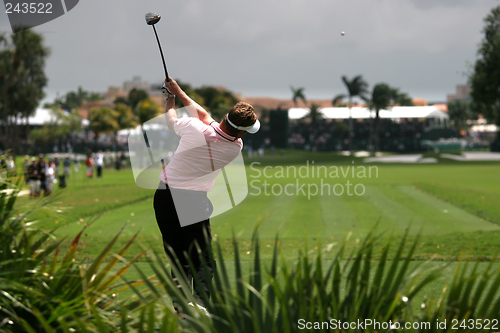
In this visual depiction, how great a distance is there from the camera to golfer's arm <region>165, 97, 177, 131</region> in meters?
4.67

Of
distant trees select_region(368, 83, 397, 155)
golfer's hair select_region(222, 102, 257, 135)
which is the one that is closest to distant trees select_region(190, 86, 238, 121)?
distant trees select_region(368, 83, 397, 155)

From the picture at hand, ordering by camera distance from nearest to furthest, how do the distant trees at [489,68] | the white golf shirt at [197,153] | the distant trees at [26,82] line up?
the white golf shirt at [197,153], the distant trees at [489,68], the distant trees at [26,82]

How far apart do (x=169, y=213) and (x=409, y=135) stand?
90.7m

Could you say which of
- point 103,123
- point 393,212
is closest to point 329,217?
point 393,212

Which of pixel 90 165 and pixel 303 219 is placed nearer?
pixel 303 219

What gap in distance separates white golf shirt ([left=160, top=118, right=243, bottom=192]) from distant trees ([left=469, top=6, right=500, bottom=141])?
50630mm

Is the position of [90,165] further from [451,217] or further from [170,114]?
[170,114]

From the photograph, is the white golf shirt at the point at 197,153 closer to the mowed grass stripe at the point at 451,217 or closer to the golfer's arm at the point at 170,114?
the golfer's arm at the point at 170,114

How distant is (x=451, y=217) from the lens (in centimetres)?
1348

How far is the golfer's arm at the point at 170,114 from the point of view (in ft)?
15.3

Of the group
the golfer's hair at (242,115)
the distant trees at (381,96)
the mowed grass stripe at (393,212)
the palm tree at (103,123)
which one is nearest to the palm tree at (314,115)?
the distant trees at (381,96)

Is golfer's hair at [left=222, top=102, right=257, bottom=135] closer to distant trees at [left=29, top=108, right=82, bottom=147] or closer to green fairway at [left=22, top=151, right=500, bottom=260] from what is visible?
green fairway at [left=22, top=151, right=500, bottom=260]

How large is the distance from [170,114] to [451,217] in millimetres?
10819

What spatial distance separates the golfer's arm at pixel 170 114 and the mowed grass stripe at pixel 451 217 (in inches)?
333
